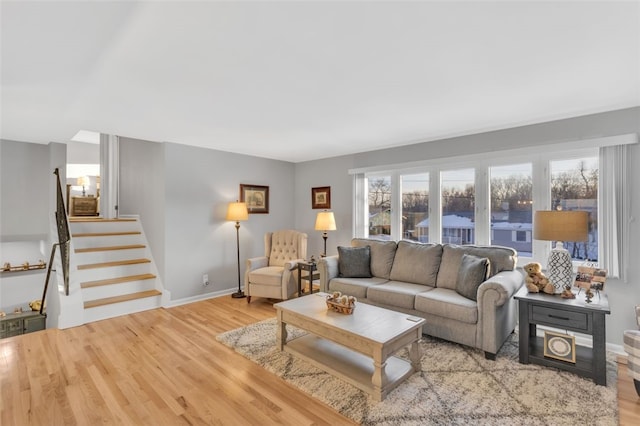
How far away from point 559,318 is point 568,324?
0.07m

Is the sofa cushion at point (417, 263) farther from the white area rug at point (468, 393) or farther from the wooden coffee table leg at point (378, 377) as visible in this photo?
the wooden coffee table leg at point (378, 377)

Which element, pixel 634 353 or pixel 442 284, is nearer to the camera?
pixel 634 353

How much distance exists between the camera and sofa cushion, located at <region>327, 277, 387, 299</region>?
362 centimetres

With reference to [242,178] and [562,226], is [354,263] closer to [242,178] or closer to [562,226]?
[562,226]

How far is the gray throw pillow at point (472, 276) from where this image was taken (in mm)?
2996

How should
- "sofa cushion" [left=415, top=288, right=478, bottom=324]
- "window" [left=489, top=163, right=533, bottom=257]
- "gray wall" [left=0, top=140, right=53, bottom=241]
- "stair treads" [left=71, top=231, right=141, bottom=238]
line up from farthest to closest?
"stair treads" [left=71, top=231, right=141, bottom=238] → "gray wall" [left=0, top=140, right=53, bottom=241] → "window" [left=489, top=163, right=533, bottom=257] → "sofa cushion" [left=415, top=288, right=478, bottom=324]

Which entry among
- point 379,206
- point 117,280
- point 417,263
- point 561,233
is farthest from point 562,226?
point 117,280

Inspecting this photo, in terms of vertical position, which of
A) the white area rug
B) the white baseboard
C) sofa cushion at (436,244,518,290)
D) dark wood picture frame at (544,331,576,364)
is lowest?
the white area rug

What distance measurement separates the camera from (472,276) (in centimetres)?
304

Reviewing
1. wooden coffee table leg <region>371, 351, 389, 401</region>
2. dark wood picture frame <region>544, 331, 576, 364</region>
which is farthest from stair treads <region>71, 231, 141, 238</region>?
dark wood picture frame <region>544, 331, 576, 364</region>

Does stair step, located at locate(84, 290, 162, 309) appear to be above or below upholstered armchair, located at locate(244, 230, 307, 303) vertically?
below

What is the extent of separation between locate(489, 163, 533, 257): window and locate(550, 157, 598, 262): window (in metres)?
0.24

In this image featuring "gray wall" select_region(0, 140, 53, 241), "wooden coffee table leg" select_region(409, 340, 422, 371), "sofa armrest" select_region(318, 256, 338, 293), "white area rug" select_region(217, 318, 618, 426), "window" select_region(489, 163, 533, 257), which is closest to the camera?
"white area rug" select_region(217, 318, 618, 426)

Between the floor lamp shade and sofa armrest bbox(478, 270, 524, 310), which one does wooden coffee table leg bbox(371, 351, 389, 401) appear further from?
the floor lamp shade
